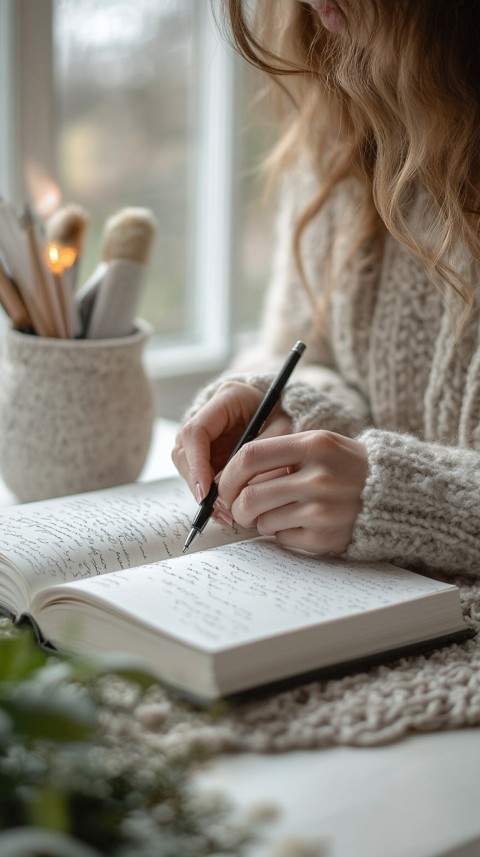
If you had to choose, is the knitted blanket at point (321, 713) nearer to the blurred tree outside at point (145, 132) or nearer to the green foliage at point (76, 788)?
the green foliage at point (76, 788)

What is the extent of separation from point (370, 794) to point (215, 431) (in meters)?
0.37

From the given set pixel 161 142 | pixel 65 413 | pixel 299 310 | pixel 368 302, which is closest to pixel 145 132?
pixel 161 142

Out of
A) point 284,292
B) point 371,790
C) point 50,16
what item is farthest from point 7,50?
point 371,790

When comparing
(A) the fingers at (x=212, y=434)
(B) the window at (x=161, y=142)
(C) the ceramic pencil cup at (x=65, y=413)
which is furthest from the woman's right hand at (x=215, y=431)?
(B) the window at (x=161, y=142)

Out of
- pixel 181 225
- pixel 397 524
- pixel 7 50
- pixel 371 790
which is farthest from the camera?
pixel 181 225

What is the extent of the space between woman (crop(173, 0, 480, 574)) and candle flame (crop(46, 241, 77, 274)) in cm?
18

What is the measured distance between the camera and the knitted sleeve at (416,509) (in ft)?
2.16

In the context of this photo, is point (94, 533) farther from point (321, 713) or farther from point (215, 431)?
point (321, 713)

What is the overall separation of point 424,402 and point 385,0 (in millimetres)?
371

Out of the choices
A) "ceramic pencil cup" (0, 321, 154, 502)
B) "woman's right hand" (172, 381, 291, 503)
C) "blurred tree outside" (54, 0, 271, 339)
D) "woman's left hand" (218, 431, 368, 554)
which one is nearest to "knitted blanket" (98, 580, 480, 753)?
"woman's left hand" (218, 431, 368, 554)

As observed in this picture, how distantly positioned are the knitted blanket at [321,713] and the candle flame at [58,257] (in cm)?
43

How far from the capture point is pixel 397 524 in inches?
26.1

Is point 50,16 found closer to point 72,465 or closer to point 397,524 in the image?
point 72,465

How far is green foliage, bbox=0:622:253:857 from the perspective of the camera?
0.37 metres
